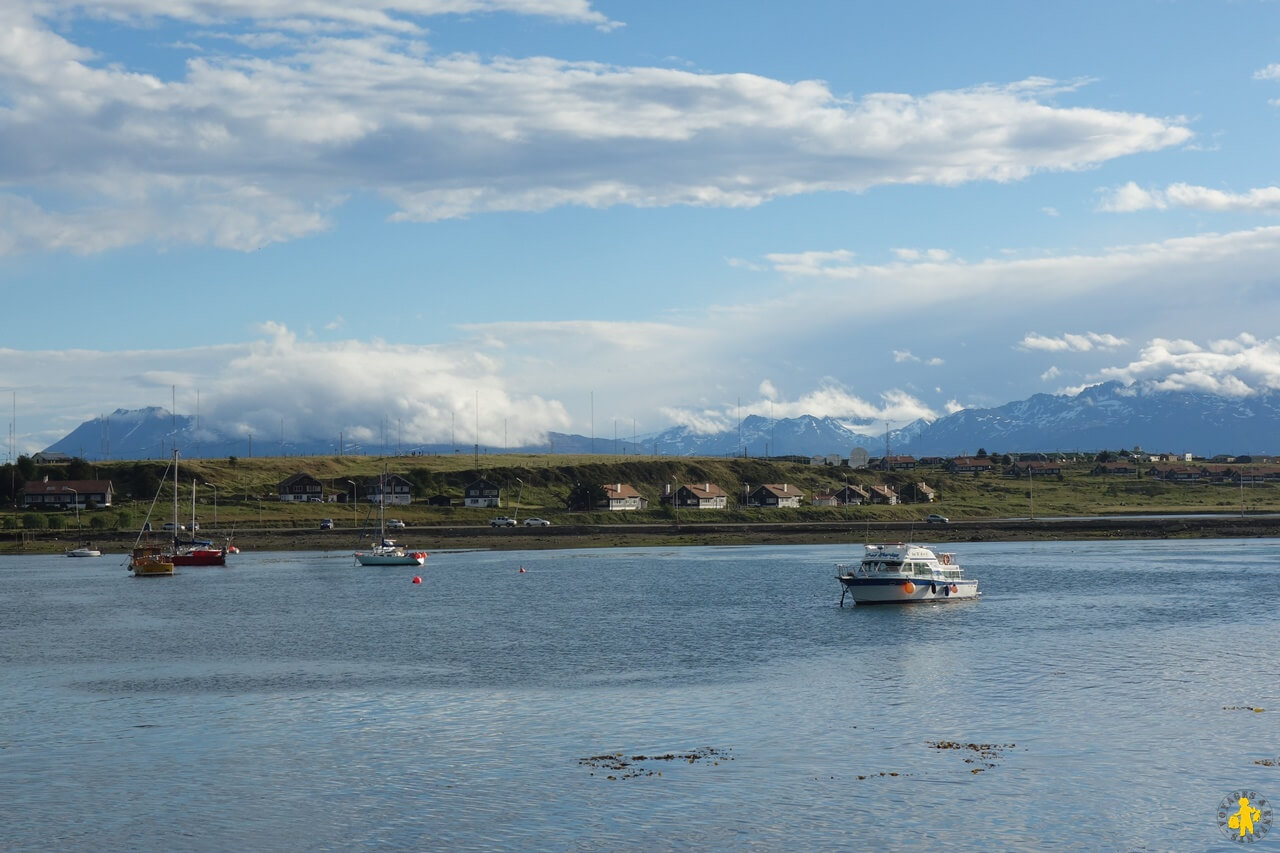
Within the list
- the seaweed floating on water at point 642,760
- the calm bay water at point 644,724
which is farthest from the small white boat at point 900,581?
the seaweed floating on water at point 642,760

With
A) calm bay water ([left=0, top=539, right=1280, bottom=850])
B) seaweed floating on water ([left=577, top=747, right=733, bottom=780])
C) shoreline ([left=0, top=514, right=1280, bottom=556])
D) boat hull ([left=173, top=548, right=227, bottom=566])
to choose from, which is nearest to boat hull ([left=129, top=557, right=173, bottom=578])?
boat hull ([left=173, top=548, right=227, bottom=566])

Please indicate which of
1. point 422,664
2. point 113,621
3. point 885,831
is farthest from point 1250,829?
point 113,621

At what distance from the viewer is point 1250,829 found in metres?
33.4

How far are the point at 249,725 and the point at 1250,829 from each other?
3402 centimetres

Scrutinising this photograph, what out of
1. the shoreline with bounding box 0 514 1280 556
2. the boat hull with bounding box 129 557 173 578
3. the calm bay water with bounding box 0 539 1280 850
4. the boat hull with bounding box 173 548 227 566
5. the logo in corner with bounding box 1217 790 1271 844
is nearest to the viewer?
the logo in corner with bounding box 1217 790 1271 844

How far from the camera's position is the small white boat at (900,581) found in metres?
96.9

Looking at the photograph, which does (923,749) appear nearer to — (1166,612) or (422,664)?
(422,664)

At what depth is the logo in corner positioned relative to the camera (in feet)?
109

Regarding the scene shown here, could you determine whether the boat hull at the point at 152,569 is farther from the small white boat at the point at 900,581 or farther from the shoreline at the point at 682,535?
the small white boat at the point at 900,581

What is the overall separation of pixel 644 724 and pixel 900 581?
5275 centimetres

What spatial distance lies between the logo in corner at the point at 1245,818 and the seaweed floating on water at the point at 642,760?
14472 millimetres

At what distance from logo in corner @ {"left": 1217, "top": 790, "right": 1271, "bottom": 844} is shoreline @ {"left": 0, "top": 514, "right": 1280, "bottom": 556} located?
138 metres

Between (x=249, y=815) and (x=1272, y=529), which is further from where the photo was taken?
(x=1272, y=529)

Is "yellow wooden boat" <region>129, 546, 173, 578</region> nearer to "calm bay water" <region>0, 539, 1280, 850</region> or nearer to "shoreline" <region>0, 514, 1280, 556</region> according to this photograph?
"shoreline" <region>0, 514, 1280, 556</region>
